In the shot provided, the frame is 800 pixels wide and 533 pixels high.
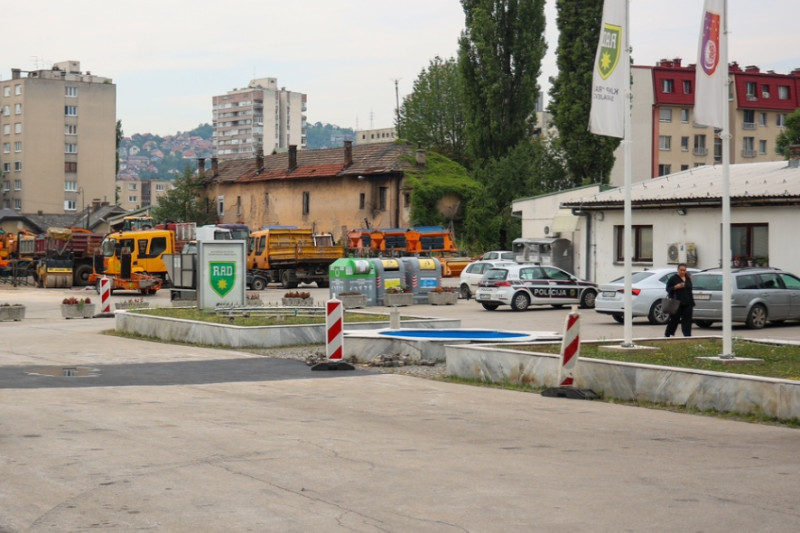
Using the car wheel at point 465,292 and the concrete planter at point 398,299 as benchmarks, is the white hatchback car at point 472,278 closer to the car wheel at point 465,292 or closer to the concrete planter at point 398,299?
the car wheel at point 465,292

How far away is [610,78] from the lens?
62.5 feet

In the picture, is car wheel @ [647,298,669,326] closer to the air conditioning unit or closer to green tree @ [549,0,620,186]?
the air conditioning unit

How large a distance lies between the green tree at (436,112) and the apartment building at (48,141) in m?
43.6

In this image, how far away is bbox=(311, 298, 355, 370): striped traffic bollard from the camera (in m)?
19.3

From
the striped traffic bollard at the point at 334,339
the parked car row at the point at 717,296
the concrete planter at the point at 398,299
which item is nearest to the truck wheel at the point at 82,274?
the concrete planter at the point at 398,299

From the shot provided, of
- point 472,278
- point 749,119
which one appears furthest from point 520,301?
point 749,119

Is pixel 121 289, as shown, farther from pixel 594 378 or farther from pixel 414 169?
pixel 594 378

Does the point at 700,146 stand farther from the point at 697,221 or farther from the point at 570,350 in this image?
the point at 570,350

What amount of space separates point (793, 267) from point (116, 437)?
94.8 feet

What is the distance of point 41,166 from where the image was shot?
425 feet

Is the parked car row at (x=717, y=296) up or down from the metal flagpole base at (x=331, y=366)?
up

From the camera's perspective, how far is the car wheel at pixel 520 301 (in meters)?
37.2

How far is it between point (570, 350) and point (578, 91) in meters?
46.2

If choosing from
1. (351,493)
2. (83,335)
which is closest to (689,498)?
(351,493)
